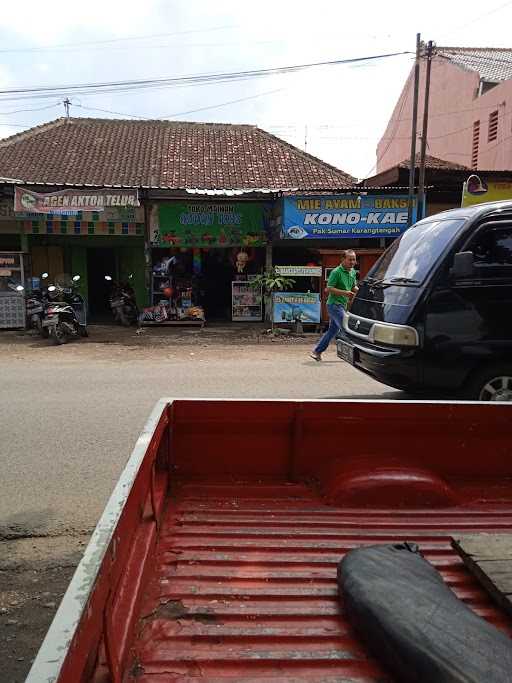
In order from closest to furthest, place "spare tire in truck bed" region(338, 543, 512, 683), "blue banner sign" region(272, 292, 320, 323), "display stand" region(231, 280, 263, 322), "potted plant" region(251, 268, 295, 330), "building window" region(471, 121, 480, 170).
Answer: "spare tire in truck bed" region(338, 543, 512, 683) < "potted plant" region(251, 268, 295, 330) < "blue banner sign" region(272, 292, 320, 323) < "display stand" region(231, 280, 263, 322) < "building window" region(471, 121, 480, 170)

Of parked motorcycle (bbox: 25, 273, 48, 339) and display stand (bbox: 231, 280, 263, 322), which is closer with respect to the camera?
parked motorcycle (bbox: 25, 273, 48, 339)

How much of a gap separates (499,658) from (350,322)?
185 inches

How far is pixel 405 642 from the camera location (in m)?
1.54

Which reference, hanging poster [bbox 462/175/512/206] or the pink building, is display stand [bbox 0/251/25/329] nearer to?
hanging poster [bbox 462/175/512/206]

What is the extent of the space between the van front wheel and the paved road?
1.86 metres

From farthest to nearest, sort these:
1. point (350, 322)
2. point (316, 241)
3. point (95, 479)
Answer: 1. point (316, 241)
2. point (350, 322)
3. point (95, 479)

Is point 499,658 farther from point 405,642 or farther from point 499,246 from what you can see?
point 499,246

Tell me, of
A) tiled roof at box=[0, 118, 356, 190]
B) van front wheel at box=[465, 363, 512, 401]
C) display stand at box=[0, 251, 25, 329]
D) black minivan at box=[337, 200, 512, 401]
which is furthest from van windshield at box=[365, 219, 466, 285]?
tiled roof at box=[0, 118, 356, 190]

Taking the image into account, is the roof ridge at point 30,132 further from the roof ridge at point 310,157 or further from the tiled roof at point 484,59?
the tiled roof at point 484,59

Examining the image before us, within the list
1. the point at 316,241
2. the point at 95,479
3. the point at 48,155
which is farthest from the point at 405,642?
the point at 48,155

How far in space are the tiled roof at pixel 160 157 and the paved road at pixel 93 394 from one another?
685 cm

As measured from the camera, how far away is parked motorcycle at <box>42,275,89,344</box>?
11562 millimetres

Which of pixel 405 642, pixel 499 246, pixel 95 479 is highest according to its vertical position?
pixel 499 246

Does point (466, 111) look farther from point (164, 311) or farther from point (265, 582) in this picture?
point (265, 582)
